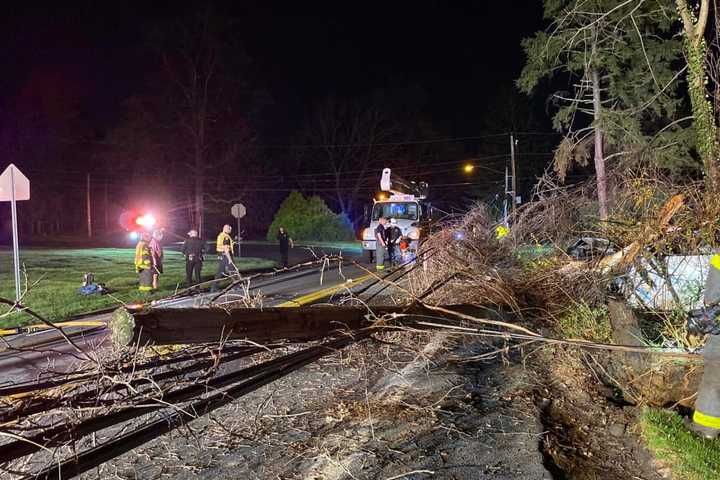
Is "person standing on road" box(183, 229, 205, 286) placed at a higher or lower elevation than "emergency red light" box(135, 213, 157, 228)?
lower

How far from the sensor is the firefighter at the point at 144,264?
12258 mm

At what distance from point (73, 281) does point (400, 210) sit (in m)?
10.3

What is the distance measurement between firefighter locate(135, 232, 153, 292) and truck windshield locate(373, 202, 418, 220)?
899cm

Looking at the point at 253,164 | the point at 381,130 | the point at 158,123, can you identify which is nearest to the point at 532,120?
the point at 381,130

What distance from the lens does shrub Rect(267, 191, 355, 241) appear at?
1642 inches

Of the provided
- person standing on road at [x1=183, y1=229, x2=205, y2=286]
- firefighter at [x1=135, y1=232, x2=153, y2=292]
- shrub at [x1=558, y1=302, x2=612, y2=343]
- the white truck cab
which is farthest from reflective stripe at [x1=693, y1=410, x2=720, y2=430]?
the white truck cab

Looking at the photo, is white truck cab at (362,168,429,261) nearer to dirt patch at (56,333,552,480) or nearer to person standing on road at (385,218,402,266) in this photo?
person standing on road at (385,218,402,266)

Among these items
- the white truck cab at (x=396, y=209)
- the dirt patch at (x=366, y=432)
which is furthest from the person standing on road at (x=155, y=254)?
the dirt patch at (x=366, y=432)

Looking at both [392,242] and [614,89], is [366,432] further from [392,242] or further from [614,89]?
[614,89]

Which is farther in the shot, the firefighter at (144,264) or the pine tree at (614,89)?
the pine tree at (614,89)

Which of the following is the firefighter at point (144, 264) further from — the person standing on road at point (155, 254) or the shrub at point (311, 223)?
the shrub at point (311, 223)

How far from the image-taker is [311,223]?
41688mm

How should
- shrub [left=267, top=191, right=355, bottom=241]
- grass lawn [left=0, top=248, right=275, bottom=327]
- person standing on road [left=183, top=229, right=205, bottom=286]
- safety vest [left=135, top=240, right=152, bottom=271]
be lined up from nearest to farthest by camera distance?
1. grass lawn [left=0, top=248, right=275, bottom=327]
2. safety vest [left=135, top=240, right=152, bottom=271]
3. person standing on road [left=183, top=229, right=205, bottom=286]
4. shrub [left=267, top=191, right=355, bottom=241]

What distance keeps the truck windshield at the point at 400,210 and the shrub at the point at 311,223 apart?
73.4 feet
